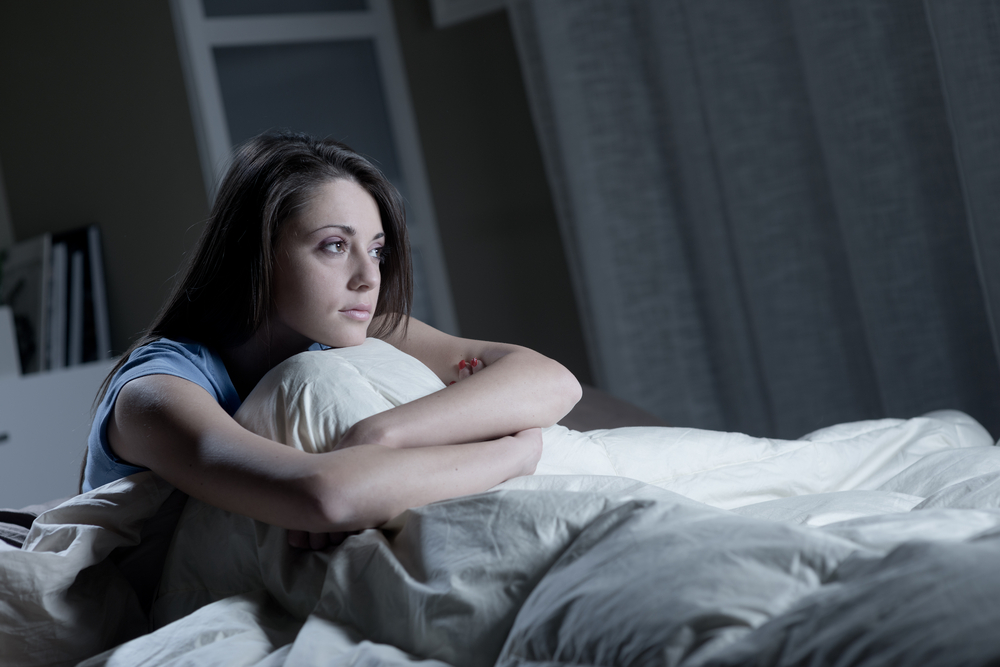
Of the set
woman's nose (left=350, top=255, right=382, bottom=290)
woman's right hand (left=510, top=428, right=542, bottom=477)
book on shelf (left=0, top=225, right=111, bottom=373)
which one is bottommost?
woman's right hand (left=510, top=428, right=542, bottom=477)

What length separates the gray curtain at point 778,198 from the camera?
1.98 meters

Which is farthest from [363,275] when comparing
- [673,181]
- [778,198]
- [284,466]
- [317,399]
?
[673,181]

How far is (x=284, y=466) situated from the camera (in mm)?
771

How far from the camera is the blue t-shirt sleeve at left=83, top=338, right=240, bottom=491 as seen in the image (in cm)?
A: 95

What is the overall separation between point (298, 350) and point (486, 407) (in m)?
0.34

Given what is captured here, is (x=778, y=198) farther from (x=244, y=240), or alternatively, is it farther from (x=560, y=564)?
(x=560, y=564)

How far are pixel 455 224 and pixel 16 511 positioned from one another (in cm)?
203

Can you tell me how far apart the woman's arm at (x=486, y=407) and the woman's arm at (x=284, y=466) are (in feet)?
0.11

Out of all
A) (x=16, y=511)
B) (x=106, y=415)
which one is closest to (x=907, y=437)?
(x=106, y=415)

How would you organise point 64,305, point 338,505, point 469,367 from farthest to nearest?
point 64,305
point 469,367
point 338,505

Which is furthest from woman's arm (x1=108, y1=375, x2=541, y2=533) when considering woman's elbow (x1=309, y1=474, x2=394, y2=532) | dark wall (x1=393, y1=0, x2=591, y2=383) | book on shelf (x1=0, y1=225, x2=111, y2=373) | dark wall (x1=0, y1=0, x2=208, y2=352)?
book on shelf (x1=0, y1=225, x2=111, y2=373)

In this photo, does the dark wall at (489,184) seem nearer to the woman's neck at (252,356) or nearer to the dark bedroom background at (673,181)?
the dark bedroom background at (673,181)

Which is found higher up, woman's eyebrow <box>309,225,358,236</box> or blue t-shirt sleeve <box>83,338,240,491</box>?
woman's eyebrow <box>309,225,358,236</box>

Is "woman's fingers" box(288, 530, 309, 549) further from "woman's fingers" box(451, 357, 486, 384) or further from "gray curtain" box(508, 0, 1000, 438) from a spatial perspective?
"gray curtain" box(508, 0, 1000, 438)
